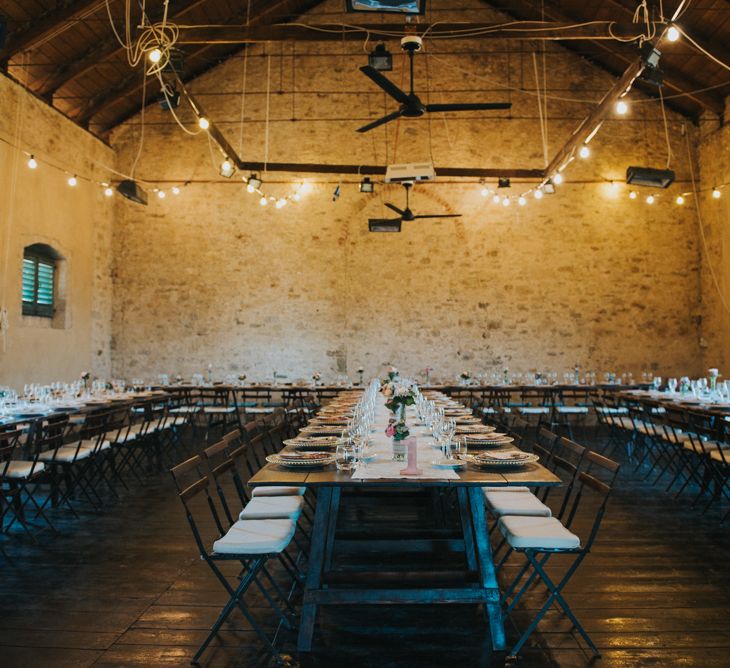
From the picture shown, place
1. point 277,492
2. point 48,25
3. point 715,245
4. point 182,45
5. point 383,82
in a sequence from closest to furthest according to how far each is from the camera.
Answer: point 277,492, point 383,82, point 48,25, point 182,45, point 715,245

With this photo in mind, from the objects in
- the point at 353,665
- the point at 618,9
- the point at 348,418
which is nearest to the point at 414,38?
the point at 348,418

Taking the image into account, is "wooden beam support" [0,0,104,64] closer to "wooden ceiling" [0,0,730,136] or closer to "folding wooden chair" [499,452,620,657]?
"wooden ceiling" [0,0,730,136]

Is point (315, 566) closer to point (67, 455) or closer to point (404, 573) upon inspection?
point (404, 573)

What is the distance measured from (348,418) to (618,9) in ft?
27.8

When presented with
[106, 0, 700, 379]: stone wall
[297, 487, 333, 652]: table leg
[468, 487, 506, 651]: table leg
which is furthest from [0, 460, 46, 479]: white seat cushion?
[106, 0, 700, 379]: stone wall

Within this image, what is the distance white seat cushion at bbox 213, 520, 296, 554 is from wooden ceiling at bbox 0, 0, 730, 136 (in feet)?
21.5

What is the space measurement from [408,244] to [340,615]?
30.0ft

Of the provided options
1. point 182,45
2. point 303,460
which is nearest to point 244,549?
point 303,460

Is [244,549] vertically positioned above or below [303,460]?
below

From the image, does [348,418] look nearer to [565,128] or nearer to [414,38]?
[414,38]

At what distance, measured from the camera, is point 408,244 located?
37.5 feet

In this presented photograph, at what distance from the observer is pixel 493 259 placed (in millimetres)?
11430

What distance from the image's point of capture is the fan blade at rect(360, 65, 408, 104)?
498cm

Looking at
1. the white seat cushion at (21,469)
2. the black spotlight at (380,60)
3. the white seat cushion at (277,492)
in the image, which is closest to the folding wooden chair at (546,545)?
the white seat cushion at (277,492)
